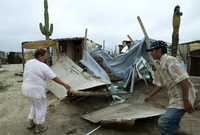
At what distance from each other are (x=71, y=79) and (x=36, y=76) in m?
2.53

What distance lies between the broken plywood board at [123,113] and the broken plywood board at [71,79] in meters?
0.81

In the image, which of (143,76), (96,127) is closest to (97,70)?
(143,76)

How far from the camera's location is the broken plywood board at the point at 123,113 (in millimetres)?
6223

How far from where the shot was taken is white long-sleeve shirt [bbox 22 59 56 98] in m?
5.82

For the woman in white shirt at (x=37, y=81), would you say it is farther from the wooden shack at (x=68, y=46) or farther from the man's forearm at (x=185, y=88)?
the wooden shack at (x=68, y=46)

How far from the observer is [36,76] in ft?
19.1

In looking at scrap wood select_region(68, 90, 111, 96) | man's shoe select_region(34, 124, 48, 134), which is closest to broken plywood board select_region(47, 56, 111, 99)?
scrap wood select_region(68, 90, 111, 96)

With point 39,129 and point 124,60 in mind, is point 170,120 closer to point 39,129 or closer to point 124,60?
point 39,129

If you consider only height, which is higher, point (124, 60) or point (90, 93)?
point (124, 60)

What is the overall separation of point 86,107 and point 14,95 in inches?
137

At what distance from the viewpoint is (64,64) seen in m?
9.19

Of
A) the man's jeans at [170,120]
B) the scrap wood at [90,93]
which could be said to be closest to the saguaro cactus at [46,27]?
the scrap wood at [90,93]

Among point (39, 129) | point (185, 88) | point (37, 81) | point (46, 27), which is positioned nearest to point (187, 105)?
point (185, 88)

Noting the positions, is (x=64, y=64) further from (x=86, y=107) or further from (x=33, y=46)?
(x=33, y=46)
